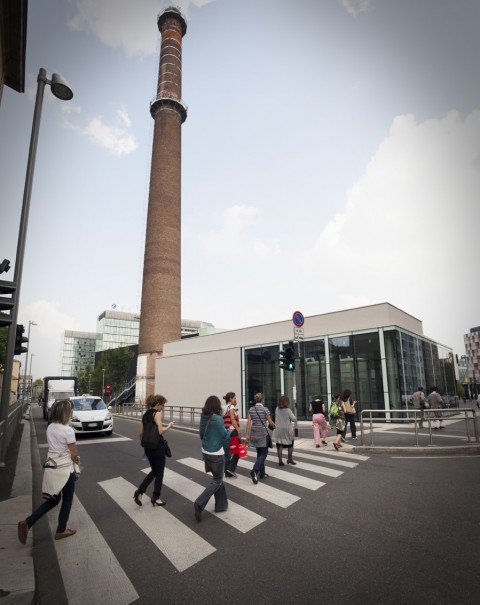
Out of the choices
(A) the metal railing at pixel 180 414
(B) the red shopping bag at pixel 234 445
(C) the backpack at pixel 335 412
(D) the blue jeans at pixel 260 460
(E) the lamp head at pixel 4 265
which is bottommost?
(A) the metal railing at pixel 180 414

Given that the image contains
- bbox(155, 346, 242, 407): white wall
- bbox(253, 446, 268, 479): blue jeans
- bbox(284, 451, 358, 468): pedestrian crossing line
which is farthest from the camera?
bbox(155, 346, 242, 407): white wall

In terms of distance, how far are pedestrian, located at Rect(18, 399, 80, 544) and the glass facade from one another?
13.3 meters

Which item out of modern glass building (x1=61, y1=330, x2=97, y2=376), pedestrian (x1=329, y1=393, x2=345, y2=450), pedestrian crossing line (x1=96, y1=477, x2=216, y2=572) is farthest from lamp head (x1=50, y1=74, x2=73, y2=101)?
modern glass building (x1=61, y1=330, x2=97, y2=376)

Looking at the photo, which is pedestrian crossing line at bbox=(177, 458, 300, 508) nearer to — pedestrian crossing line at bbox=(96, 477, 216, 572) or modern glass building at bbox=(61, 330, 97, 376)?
pedestrian crossing line at bbox=(96, 477, 216, 572)

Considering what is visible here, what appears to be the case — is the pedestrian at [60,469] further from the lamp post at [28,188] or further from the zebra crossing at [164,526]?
the lamp post at [28,188]

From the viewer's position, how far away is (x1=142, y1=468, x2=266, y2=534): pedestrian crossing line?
500 cm

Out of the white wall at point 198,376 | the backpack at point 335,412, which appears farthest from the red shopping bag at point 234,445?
the white wall at point 198,376

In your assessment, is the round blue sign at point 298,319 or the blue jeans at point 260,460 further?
the round blue sign at point 298,319

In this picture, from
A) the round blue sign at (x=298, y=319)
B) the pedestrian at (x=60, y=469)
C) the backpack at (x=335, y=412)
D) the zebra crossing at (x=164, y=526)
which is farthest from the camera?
the round blue sign at (x=298, y=319)

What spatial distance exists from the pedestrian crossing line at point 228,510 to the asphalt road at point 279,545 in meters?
0.02

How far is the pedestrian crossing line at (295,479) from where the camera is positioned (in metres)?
6.95

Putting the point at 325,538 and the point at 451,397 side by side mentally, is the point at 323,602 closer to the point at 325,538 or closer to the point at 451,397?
the point at 325,538

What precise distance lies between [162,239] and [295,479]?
35416 millimetres

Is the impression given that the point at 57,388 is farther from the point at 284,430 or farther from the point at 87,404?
the point at 284,430
